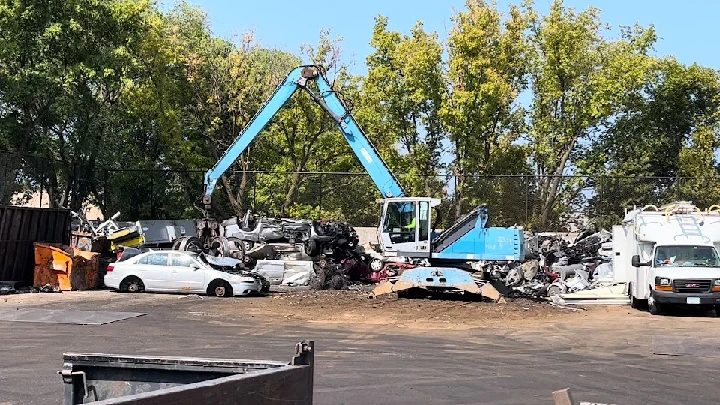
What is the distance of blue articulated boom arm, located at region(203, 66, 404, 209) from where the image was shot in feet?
92.0

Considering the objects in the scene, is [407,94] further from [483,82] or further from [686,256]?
[686,256]

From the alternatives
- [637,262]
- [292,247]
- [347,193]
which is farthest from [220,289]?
[347,193]

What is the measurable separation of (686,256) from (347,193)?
72.1ft

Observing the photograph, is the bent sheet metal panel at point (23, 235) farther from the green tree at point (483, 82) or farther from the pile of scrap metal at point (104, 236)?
→ the green tree at point (483, 82)

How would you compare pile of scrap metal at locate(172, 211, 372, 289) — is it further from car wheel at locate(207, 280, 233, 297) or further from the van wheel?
the van wheel

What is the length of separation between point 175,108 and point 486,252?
25264 mm

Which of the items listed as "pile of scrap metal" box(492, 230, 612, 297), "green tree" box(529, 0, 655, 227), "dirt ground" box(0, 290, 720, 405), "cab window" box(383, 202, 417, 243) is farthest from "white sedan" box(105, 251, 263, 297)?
"green tree" box(529, 0, 655, 227)

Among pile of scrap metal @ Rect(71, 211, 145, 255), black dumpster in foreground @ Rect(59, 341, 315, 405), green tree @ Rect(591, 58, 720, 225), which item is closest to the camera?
black dumpster in foreground @ Rect(59, 341, 315, 405)

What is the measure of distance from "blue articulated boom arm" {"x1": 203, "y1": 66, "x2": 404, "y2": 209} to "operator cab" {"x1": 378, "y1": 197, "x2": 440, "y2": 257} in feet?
7.79

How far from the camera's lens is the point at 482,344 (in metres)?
16.2

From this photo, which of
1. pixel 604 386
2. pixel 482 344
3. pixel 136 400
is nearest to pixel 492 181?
pixel 482 344

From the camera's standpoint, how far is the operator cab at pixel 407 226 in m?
24.8

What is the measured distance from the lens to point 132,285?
26.5 metres

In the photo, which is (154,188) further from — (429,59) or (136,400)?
(136,400)
